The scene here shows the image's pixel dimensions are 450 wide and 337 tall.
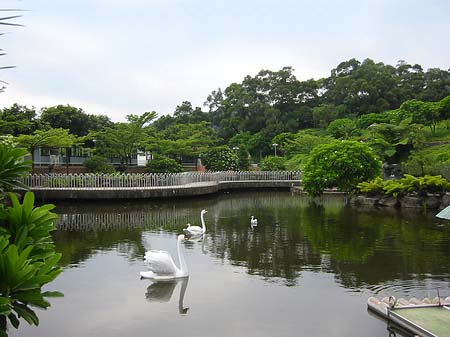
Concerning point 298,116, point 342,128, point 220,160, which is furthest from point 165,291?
point 298,116

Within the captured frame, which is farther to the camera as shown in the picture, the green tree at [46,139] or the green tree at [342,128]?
the green tree at [342,128]

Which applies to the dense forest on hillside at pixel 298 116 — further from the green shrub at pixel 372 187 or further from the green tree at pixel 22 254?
the green tree at pixel 22 254

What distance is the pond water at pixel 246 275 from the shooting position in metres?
7.41

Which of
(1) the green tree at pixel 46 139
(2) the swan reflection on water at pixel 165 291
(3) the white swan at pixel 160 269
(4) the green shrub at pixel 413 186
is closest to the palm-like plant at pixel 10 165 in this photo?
(2) the swan reflection on water at pixel 165 291

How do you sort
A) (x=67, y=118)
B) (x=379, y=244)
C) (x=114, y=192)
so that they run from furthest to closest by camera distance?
(x=67, y=118) → (x=114, y=192) → (x=379, y=244)

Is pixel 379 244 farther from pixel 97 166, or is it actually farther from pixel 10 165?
pixel 97 166

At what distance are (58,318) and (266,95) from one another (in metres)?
56.4

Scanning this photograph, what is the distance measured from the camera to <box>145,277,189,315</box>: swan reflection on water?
28.3 feet

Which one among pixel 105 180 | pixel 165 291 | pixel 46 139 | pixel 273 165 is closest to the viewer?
pixel 165 291

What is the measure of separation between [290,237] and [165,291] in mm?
6566

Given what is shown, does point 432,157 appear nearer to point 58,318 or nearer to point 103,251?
point 103,251

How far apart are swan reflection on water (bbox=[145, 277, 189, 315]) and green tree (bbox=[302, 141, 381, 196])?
16.7m

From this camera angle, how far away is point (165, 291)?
9219 mm

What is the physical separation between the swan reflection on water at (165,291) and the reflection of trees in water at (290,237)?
5.78ft
